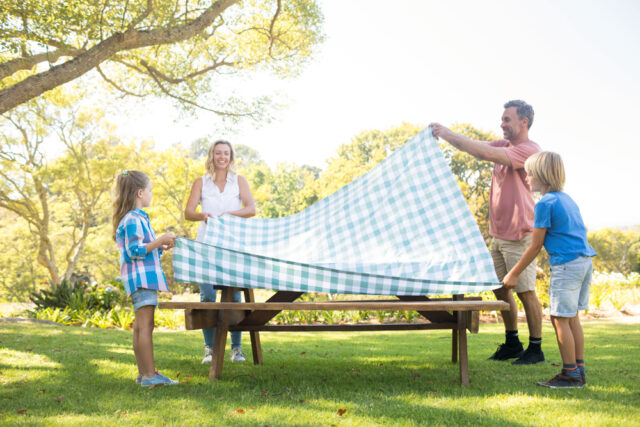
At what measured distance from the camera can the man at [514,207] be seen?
3.87m

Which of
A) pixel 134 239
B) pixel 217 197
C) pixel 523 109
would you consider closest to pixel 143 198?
pixel 134 239

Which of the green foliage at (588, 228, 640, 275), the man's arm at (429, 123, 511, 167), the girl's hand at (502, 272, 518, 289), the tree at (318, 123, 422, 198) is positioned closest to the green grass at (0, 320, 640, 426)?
the girl's hand at (502, 272, 518, 289)

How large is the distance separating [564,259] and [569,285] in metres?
0.16

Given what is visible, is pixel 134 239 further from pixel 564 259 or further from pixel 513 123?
pixel 513 123

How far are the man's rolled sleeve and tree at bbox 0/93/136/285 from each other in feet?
53.1

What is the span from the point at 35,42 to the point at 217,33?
462 centimetres

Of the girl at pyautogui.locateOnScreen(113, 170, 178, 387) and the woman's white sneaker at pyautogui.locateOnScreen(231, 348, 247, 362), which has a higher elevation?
the girl at pyautogui.locateOnScreen(113, 170, 178, 387)

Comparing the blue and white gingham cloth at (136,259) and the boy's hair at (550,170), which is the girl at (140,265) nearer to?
the blue and white gingham cloth at (136,259)

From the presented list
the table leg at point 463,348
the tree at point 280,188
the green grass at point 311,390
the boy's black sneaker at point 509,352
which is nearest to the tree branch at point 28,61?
the green grass at point 311,390

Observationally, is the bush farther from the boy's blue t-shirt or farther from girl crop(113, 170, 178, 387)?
the boy's blue t-shirt

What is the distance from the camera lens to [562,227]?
310 cm

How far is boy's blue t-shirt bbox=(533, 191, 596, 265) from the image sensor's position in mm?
3072

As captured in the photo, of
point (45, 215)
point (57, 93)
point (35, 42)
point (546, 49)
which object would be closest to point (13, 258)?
point (45, 215)

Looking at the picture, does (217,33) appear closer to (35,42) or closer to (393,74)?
(35,42)
